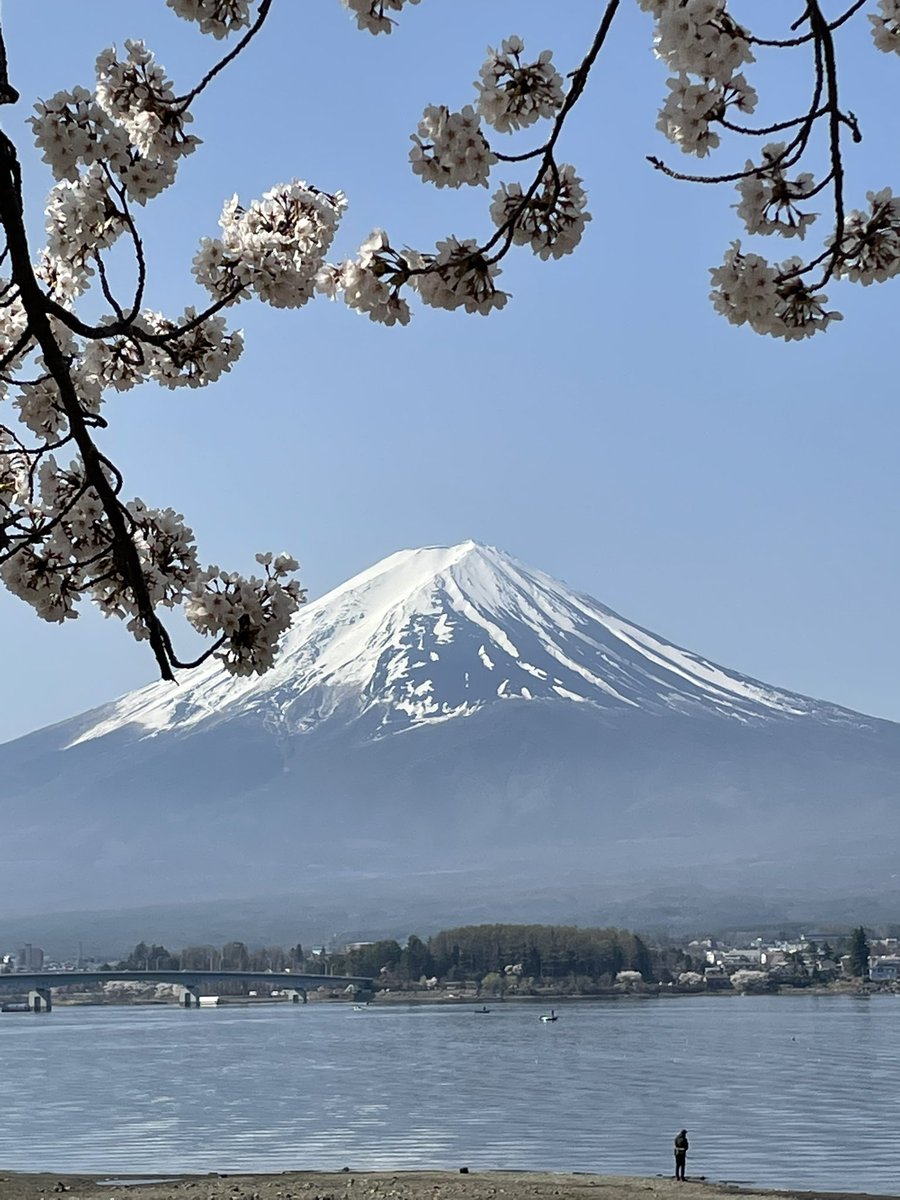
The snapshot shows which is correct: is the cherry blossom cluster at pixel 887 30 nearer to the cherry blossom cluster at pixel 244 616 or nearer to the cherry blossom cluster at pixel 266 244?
the cherry blossom cluster at pixel 266 244

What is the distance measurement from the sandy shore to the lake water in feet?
5.89

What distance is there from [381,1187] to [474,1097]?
2019cm

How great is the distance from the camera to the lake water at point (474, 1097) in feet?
91.0

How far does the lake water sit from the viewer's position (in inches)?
1093

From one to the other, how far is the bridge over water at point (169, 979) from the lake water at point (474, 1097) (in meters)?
2.61

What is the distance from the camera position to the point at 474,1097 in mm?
40344

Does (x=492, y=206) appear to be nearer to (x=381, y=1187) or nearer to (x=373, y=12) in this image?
(x=373, y=12)

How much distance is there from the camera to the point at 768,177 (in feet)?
8.64

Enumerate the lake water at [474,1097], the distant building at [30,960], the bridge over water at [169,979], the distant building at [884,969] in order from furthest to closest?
1. the distant building at [30,960]
2. the distant building at [884,969]
3. the bridge over water at [169,979]
4. the lake water at [474,1097]

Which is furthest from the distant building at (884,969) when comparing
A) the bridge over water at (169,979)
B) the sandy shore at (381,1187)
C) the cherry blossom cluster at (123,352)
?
the cherry blossom cluster at (123,352)

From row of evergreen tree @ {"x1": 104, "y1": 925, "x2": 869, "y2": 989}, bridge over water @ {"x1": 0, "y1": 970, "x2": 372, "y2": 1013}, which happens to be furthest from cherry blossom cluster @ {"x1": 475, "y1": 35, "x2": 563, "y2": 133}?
row of evergreen tree @ {"x1": 104, "y1": 925, "x2": 869, "y2": 989}

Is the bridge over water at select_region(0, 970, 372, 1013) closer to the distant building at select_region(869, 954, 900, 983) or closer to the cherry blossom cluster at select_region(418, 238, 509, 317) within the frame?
the distant building at select_region(869, 954, 900, 983)

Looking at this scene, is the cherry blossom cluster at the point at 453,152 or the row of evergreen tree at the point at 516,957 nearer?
the cherry blossom cluster at the point at 453,152

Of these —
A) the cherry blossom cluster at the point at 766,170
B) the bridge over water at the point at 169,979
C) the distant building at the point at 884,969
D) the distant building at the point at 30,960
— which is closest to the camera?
the cherry blossom cluster at the point at 766,170
